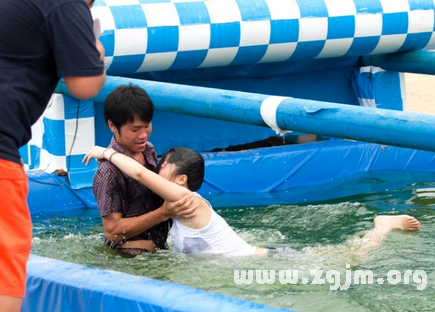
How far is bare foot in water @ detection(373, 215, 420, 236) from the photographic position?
341 cm

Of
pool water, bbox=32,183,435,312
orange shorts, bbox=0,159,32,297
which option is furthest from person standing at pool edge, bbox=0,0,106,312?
pool water, bbox=32,183,435,312

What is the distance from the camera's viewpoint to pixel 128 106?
285 centimetres

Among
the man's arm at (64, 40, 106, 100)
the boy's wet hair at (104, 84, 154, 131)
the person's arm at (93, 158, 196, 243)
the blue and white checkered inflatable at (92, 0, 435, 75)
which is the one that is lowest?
the person's arm at (93, 158, 196, 243)

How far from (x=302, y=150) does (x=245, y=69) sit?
29.6 inches

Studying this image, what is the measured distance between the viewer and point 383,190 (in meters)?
4.82

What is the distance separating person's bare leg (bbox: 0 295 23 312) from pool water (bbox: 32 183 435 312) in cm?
97

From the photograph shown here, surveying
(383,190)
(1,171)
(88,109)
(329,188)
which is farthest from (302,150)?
(1,171)

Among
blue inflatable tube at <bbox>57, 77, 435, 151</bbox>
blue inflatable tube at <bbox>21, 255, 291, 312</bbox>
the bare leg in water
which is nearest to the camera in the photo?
blue inflatable tube at <bbox>21, 255, 291, 312</bbox>

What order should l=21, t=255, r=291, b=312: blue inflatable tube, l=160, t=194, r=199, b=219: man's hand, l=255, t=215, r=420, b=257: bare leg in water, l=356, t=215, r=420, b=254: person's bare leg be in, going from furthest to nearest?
1. l=356, t=215, r=420, b=254: person's bare leg
2. l=255, t=215, r=420, b=257: bare leg in water
3. l=160, t=194, r=199, b=219: man's hand
4. l=21, t=255, r=291, b=312: blue inflatable tube

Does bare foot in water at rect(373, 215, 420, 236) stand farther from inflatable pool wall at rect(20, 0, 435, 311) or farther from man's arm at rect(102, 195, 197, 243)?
man's arm at rect(102, 195, 197, 243)

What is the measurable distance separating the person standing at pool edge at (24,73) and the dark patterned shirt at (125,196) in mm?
1144

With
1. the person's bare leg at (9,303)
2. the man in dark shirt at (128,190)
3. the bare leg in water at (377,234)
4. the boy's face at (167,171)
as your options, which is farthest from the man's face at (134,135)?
the person's bare leg at (9,303)

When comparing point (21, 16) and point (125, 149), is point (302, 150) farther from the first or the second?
point (21, 16)

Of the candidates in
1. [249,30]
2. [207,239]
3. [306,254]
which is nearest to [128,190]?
[207,239]
